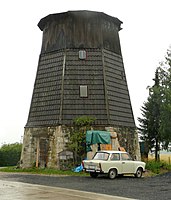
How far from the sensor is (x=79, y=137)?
65.9 feet

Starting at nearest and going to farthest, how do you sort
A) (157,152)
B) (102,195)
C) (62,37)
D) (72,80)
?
(102,195) < (72,80) < (62,37) < (157,152)

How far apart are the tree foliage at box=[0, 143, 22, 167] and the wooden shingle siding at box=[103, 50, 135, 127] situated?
13.0 m

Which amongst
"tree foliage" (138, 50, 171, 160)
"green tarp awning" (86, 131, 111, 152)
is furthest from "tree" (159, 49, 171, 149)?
"green tarp awning" (86, 131, 111, 152)

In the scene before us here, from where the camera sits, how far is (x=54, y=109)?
69.9 feet

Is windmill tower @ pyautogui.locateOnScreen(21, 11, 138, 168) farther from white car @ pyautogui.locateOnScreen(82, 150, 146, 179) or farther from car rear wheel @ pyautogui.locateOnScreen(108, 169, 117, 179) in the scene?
car rear wheel @ pyautogui.locateOnScreen(108, 169, 117, 179)

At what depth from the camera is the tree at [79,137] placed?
65.8 ft

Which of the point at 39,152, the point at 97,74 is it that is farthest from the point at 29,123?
the point at 97,74

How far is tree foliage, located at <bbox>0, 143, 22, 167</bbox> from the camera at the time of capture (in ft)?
98.1

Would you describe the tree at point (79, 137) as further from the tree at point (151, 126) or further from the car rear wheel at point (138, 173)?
the tree at point (151, 126)

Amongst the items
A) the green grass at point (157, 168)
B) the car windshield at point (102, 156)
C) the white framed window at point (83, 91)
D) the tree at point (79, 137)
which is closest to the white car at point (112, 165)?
the car windshield at point (102, 156)

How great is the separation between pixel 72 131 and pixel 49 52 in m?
6.62

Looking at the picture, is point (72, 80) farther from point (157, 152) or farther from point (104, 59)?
point (157, 152)

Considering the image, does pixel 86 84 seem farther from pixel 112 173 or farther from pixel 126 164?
pixel 112 173

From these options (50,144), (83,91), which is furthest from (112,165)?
(83,91)
